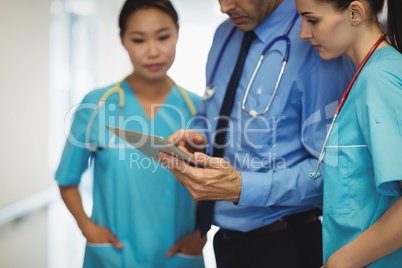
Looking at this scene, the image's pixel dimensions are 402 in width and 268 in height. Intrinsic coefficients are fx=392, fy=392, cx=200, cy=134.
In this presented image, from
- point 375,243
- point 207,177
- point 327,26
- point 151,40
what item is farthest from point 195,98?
point 375,243

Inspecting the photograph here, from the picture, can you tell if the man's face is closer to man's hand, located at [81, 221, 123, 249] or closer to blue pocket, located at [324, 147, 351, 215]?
blue pocket, located at [324, 147, 351, 215]

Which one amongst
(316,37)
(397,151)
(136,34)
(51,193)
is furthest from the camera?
(51,193)

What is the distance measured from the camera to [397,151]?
1.91ft

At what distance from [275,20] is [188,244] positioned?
593 mm

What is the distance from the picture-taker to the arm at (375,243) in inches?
22.9

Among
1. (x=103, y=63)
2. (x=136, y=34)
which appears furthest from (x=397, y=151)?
(x=103, y=63)

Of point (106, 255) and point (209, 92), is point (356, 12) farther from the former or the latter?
point (106, 255)

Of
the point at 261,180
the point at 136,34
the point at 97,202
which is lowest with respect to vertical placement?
the point at 97,202

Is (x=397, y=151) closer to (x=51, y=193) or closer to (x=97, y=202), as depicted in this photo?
(x=97, y=202)

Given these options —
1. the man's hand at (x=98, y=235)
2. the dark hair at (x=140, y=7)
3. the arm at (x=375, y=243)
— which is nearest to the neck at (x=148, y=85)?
the dark hair at (x=140, y=7)

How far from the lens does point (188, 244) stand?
1012 millimetres

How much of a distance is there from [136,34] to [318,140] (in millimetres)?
488

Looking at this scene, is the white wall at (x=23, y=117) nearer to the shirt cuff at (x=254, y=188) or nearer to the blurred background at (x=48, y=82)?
the blurred background at (x=48, y=82)

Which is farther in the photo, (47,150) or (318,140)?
(47,150)
